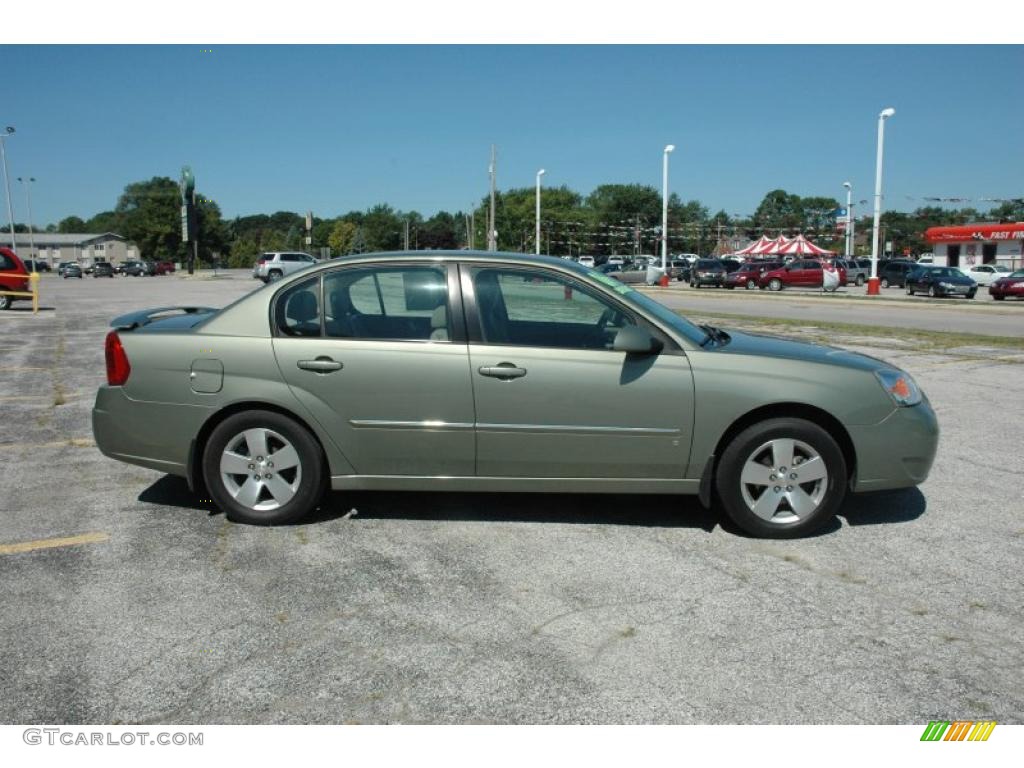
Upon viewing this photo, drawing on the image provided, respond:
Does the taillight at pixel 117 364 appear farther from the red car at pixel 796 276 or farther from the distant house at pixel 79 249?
the distant house at pixel 79 249

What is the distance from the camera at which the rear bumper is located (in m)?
4.99

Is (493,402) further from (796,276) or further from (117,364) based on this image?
(796,276)

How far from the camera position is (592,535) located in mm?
4910

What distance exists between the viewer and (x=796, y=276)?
4588 centimetres

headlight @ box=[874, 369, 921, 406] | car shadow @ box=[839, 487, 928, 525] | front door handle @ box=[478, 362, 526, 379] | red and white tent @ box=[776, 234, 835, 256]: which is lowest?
car shadow @ box=[839, 487, 928, 525]

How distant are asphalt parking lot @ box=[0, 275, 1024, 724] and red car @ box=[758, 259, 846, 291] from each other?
1634 inches

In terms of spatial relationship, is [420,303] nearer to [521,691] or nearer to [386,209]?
[521,691]

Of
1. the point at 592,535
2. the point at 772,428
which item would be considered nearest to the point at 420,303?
the point at 592,535

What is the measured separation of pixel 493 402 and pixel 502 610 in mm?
1292
